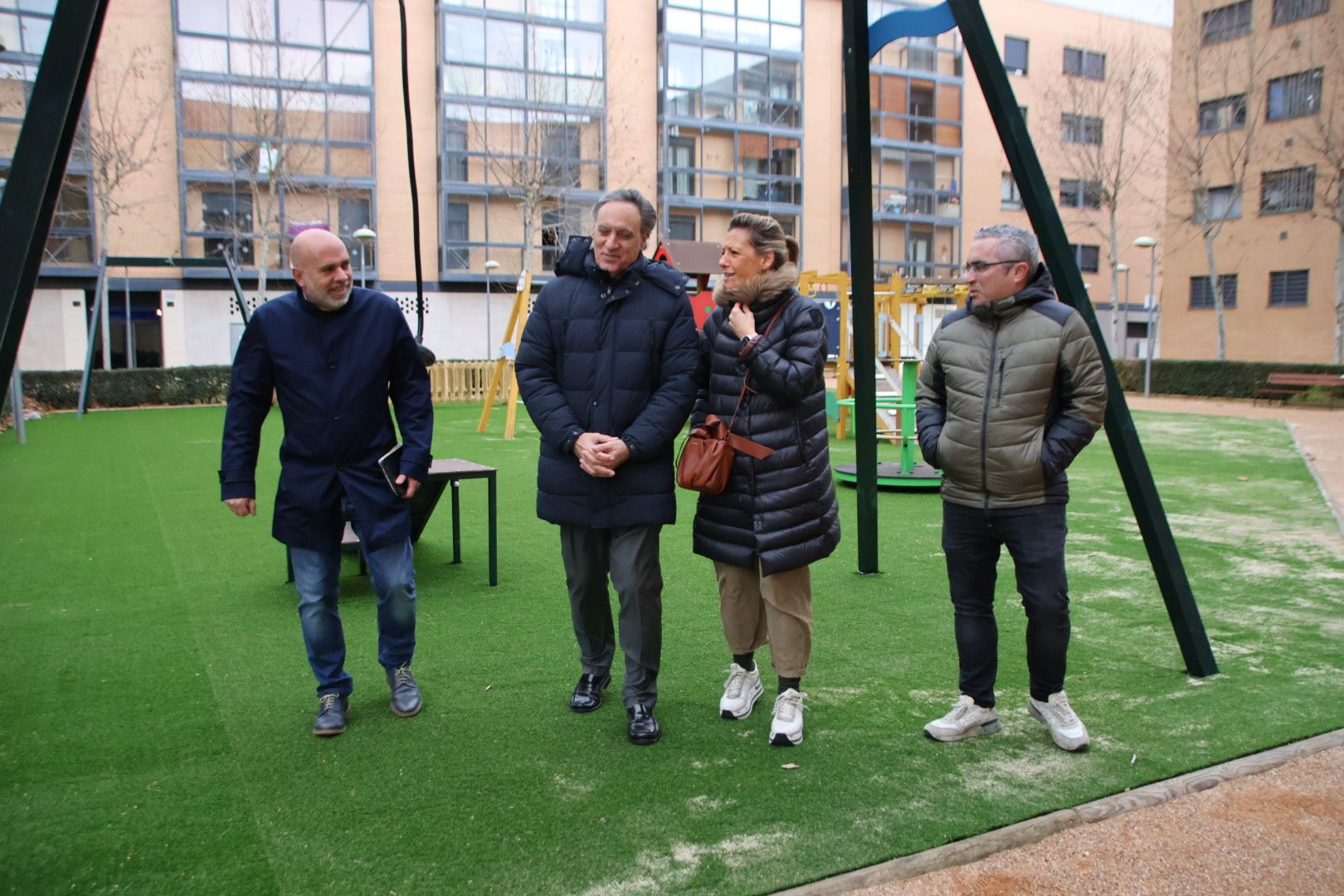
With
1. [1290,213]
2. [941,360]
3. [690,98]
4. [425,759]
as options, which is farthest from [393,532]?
[690,98]

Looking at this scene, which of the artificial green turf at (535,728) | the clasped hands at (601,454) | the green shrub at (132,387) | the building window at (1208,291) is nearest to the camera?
the artificial green turf at (535,728)

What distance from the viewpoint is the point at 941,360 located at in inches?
146

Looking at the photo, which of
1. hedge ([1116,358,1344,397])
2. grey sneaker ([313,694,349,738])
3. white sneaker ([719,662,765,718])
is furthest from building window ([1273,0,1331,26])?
grey sneaker ([313,694,349,738])

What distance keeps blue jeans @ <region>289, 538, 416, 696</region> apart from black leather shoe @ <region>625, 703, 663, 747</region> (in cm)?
93

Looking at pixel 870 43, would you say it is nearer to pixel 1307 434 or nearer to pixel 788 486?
pixel 788 486

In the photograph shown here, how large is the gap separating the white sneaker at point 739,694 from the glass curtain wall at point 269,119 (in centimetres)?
3081

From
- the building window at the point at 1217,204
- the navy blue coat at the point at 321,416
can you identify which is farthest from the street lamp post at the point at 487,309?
the navy blue coat at the point at 321,416

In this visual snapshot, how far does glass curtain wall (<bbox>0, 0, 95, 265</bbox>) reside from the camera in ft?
96.1

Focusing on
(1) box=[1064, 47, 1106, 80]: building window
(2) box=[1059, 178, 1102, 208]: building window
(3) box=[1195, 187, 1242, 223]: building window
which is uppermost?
(1) box=[1064, 47, 1106, 80]: building window

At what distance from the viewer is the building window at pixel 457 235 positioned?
1428 inches

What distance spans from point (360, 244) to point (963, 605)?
33.3 metres

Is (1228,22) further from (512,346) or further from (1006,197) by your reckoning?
(512,346)

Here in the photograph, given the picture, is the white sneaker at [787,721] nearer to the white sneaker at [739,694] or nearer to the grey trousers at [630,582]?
the white sneaker at [739,694]

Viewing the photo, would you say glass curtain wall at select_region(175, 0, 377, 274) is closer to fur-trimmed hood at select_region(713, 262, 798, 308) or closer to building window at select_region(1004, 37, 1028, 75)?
building window at select_region(1004, 37, 1028, 75)
